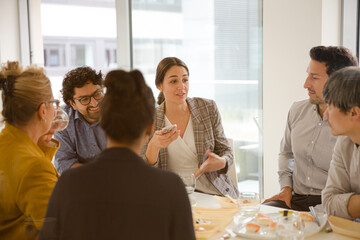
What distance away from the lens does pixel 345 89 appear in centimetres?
194

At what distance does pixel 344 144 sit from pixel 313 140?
545mm

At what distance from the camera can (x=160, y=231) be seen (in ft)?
3.70

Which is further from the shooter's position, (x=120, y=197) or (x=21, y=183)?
(x=21, y=183)

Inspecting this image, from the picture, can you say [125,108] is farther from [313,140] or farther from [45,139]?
[313,140]

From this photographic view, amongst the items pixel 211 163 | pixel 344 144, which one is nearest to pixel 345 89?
pixel 344 144

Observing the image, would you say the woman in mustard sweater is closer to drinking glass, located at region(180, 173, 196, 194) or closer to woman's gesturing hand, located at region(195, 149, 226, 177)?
Answer: drinking glass, located at region(180, 173, 196, 194)

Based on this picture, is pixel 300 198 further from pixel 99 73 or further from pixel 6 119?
pixel 6 119

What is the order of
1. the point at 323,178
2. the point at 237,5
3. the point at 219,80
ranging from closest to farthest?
the point at 323,178
the point at 237,5
the point at 219,80

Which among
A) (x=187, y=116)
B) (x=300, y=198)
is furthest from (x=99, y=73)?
(x=300, y=198)

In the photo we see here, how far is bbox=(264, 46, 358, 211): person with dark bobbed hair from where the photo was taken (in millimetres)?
2598

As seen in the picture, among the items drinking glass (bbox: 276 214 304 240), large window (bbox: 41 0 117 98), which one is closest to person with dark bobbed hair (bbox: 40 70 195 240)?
drinking glass (bbox: 276 214 304 240)

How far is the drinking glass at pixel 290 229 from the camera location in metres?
1.50

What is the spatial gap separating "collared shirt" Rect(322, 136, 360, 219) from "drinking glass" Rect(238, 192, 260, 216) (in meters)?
0.38

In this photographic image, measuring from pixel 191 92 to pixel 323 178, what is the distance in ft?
7.46
